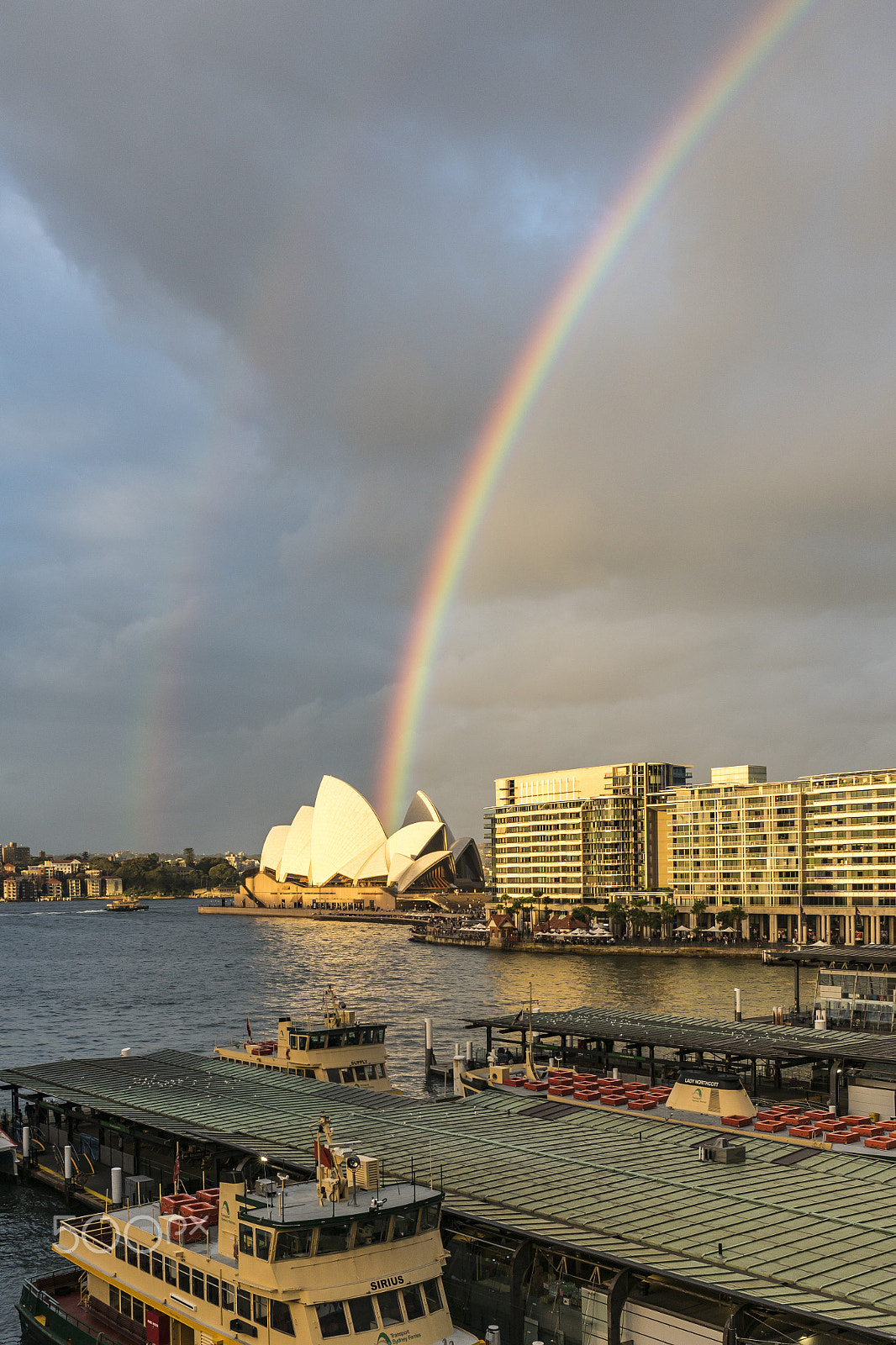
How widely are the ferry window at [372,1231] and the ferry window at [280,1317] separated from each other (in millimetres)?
1238

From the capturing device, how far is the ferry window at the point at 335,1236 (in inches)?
627

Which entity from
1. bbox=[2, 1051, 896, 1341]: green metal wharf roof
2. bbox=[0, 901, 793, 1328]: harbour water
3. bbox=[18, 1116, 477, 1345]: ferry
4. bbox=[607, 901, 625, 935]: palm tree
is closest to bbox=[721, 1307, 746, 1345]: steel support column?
bbox=[2, 1051, 896, 1341]: green metal wharf roof

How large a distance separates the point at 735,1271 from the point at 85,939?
6597 inches

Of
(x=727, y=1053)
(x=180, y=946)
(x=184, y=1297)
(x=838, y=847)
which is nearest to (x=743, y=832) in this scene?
(x=838, y=847)

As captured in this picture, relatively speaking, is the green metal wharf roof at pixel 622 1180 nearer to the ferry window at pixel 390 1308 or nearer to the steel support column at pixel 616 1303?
the steel support column at pixel 616 1303

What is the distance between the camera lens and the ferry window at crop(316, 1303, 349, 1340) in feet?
51.6

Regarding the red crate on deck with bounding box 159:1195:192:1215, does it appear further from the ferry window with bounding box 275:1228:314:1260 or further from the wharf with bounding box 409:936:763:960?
the wharf with bounding box 409:936:763:960

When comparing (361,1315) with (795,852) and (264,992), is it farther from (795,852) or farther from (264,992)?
(795,852)

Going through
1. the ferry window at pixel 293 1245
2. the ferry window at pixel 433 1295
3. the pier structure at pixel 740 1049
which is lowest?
the pier structure at pixel 740 1049

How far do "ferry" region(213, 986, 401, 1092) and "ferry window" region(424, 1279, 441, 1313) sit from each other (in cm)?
2294

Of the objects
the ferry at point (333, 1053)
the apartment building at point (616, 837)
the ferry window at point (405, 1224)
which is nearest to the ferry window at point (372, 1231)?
the ferry window at point (405, 1224)

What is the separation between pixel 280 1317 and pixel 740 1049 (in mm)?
26517

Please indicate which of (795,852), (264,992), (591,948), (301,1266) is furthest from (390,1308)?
(795,852)

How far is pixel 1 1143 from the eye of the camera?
36875 millimetres
